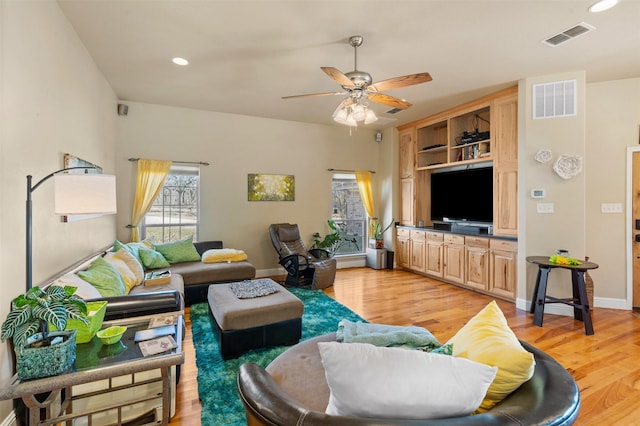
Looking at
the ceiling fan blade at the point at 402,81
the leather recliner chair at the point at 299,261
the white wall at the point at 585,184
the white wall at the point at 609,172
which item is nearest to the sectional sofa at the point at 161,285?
the leather recliner chair at the point at 299,261

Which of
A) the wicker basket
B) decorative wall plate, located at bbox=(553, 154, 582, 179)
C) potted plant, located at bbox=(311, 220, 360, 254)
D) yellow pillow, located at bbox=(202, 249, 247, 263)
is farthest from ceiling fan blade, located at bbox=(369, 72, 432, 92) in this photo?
potted plant, located at bbox=(311, 220, 360, 254)

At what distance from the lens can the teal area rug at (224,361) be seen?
1944 mm

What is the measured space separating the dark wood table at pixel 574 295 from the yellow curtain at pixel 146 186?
17.6ft

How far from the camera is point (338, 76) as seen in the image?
2547 millimetres

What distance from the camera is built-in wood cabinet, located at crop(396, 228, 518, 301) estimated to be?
4.13m

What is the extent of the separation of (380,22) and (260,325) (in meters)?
2.90

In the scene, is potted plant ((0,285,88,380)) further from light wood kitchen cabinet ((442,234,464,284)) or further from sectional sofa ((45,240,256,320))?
light wood kitchen cabinet ((442,234,464,284))

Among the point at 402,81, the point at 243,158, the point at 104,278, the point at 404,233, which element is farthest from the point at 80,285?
the point at 404,233

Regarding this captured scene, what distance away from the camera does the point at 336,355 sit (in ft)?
2.99

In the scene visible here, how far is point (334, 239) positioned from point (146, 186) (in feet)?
10.9

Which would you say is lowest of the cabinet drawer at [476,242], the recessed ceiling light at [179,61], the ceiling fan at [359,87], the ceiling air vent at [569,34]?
the cabinet drawer at [476,242]

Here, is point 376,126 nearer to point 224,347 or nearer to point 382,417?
point 224,347

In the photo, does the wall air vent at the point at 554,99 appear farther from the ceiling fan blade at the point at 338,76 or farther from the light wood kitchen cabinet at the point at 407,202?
the ceiling fan blade at the point at 338,76

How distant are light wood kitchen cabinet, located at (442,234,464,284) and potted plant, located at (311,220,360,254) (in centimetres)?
197
